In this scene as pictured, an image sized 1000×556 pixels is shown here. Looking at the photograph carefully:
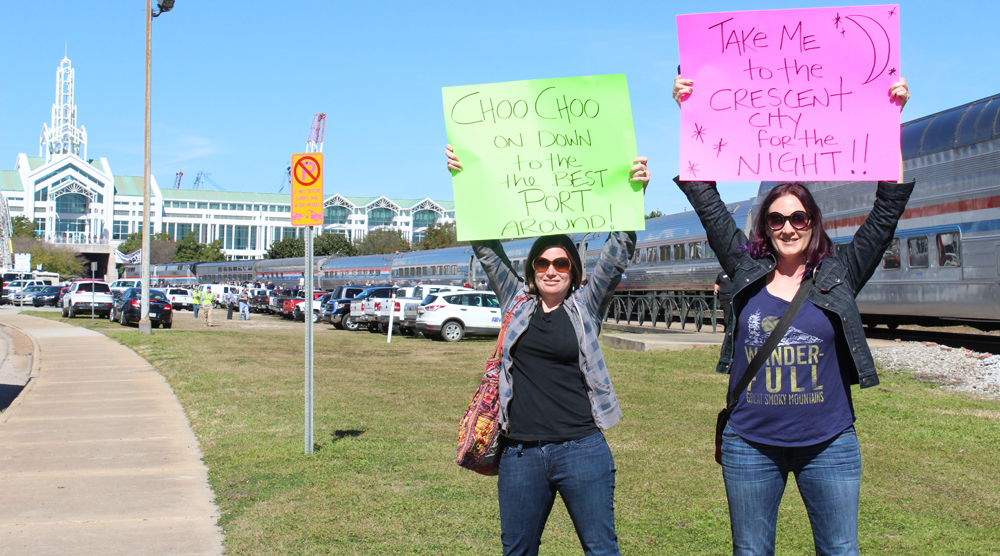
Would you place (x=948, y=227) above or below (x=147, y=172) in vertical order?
below

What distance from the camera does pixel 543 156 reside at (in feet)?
13.1

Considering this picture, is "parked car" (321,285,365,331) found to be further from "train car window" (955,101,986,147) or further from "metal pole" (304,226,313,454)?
"metal pole" (304,226,313,454)

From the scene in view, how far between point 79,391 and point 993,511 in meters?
11.5

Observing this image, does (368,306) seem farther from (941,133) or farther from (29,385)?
(941,133)

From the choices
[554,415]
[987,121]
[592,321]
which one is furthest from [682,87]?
[987,121]

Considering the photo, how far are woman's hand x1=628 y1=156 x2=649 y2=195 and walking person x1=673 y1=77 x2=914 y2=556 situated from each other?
23.9 inches

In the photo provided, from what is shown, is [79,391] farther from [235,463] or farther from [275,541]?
[275,541]

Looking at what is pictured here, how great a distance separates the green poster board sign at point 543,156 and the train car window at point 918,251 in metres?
15.2

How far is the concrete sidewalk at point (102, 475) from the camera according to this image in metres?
5.36

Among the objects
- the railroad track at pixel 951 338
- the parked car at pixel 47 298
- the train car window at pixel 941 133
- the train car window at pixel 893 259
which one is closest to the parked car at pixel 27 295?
the parked car at pixel 47 298

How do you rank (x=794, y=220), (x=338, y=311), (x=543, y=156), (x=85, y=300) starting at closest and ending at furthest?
(x=794, y=220), (x=543, y=156), (x=338, y=311), (x=85, y=300)

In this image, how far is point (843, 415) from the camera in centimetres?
313

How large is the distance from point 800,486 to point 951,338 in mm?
19294

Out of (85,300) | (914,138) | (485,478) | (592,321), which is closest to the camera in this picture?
(592,321)
